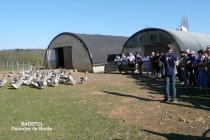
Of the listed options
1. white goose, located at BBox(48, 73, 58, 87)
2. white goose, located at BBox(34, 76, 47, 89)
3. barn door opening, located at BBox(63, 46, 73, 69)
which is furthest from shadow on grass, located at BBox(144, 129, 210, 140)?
barn door opening, located at BBox(63, 46, 73, 69)

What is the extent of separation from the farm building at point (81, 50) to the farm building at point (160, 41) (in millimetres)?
3390

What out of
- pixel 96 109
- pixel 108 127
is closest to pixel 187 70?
pixel 96 109

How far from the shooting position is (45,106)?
9.80 meters

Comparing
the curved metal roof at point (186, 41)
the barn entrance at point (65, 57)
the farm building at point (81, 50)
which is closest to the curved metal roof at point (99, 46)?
the farm building at point (81, 50)

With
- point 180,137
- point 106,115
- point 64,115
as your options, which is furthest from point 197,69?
point 64,115

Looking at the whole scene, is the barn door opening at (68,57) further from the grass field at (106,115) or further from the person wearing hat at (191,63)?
the person wearing hat at (191,63)

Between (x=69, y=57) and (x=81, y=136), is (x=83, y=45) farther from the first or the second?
(x=81, y=136)

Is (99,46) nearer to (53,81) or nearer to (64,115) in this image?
(53,81)

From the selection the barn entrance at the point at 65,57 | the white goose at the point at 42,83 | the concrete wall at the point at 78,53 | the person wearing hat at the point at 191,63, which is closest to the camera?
the person wearing hat at the point at 191,63

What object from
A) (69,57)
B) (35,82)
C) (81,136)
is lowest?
(81,136)

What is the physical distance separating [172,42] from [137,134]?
1551cm

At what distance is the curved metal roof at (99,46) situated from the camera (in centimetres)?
2612

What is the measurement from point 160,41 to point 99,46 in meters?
8.50

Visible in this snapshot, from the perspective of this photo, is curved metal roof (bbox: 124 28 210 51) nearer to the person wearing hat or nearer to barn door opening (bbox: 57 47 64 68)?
the person wearing hat
